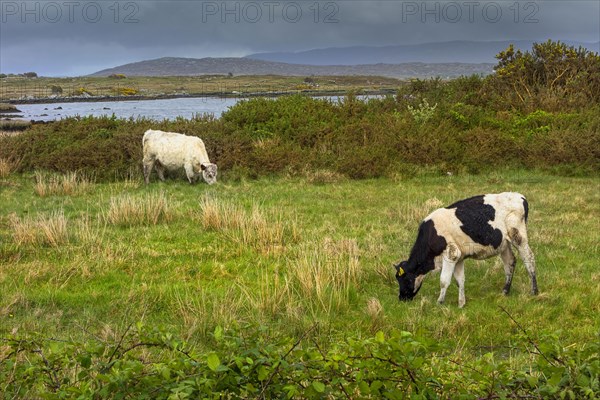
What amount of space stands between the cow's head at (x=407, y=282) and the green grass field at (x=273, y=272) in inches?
6.5

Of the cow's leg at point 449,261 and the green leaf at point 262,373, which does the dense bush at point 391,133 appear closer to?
the cow's leg at point 449,261

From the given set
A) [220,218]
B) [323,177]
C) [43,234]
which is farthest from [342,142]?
[43,234]

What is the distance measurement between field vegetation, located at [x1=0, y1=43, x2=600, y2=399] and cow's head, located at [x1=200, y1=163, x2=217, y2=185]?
324 millimetres

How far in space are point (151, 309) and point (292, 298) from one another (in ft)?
6.46

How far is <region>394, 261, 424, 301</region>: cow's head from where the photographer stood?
8.88 metres

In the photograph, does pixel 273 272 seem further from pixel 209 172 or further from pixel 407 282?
pixel 209 172

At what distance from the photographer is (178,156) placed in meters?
19.7

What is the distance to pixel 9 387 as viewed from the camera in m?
4.09

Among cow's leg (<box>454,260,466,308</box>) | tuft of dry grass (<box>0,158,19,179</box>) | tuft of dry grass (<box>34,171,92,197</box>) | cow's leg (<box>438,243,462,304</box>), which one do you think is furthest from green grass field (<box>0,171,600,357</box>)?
tuft of dry grass (<box>0,158,19,179</box>)

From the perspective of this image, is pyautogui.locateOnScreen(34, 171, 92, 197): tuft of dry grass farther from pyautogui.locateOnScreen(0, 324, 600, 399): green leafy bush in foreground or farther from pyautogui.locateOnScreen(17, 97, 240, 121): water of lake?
pyautogui.locateOnScreen(17, 97, 240, 121): water of lake

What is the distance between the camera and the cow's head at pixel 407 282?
888cm

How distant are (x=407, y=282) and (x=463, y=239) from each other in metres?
1.02

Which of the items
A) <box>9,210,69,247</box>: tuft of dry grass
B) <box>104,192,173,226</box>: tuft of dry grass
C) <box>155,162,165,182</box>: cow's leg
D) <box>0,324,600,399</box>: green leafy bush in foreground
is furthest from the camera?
<box>155,162,165,182</box>: cow's leg

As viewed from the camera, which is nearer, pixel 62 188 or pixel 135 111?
pixel 62 188
